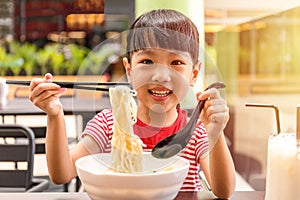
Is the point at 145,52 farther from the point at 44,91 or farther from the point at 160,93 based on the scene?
the point at 44,91

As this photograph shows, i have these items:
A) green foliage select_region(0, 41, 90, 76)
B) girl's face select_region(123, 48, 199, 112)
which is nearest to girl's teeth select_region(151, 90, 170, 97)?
girl's face select_region(123, 48, 199, 112)

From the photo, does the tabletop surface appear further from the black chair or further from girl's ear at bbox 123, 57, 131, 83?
the black chair

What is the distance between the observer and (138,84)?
0.93m

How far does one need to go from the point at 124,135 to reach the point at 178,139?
0.31 ft

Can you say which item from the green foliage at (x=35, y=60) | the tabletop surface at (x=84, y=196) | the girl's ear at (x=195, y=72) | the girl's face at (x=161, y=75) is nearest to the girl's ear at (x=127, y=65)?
the girl's face at (x=161, y=75)

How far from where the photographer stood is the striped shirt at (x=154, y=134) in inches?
35.6

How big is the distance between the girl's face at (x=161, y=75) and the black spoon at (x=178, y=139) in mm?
69

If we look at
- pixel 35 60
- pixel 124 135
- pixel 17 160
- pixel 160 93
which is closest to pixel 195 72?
pixel 160 93

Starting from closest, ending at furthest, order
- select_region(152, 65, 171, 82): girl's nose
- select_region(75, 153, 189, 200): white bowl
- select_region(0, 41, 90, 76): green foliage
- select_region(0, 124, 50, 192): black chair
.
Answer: select_region(75, 153, 189, 200): white bowl < select_region(152, 65, 171, 82): girl's nose < select_region(0, 124, 50, 192): black chair < select_region(0, 41, 90, 76): green foliage

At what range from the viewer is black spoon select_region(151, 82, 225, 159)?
85 centimetres

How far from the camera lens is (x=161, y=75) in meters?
0.90

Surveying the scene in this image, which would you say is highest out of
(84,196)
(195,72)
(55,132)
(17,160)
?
(195,72)

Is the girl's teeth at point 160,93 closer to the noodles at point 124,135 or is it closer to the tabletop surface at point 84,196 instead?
the noodles at point 124,135

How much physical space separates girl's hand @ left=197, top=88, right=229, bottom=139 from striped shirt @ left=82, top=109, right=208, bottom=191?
36 millimetres
